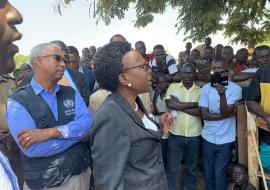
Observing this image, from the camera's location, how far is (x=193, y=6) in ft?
20.8

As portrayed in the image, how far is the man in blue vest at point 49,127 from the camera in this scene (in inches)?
107

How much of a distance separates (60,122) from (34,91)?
32cm

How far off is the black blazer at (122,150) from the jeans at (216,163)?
93.0 inches

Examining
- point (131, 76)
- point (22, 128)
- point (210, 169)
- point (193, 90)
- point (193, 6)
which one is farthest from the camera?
point (193, 6)

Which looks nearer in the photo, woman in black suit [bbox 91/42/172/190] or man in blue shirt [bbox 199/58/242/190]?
woman in black suit [bbox 91/42/172/190]

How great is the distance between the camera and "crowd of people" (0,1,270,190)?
6.94 ft

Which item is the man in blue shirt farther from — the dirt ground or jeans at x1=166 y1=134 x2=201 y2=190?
the dirt ground

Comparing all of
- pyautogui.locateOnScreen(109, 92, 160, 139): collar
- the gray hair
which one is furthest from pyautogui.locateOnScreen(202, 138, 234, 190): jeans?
the gray hair

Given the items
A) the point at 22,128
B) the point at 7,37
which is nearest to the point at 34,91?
the point at 22,128

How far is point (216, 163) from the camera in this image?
452 cm

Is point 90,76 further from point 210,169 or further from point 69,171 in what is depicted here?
point 69,171

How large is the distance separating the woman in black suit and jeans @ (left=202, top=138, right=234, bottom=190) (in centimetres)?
230

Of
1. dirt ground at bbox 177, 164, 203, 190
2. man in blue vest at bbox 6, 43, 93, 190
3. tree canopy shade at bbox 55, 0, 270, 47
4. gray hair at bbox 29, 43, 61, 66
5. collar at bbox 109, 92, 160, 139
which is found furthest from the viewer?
tree canopy shade at bbox 55, 0, 270, 47

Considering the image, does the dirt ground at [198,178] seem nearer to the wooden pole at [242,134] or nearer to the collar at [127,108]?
the wooden pole at [242,134]
